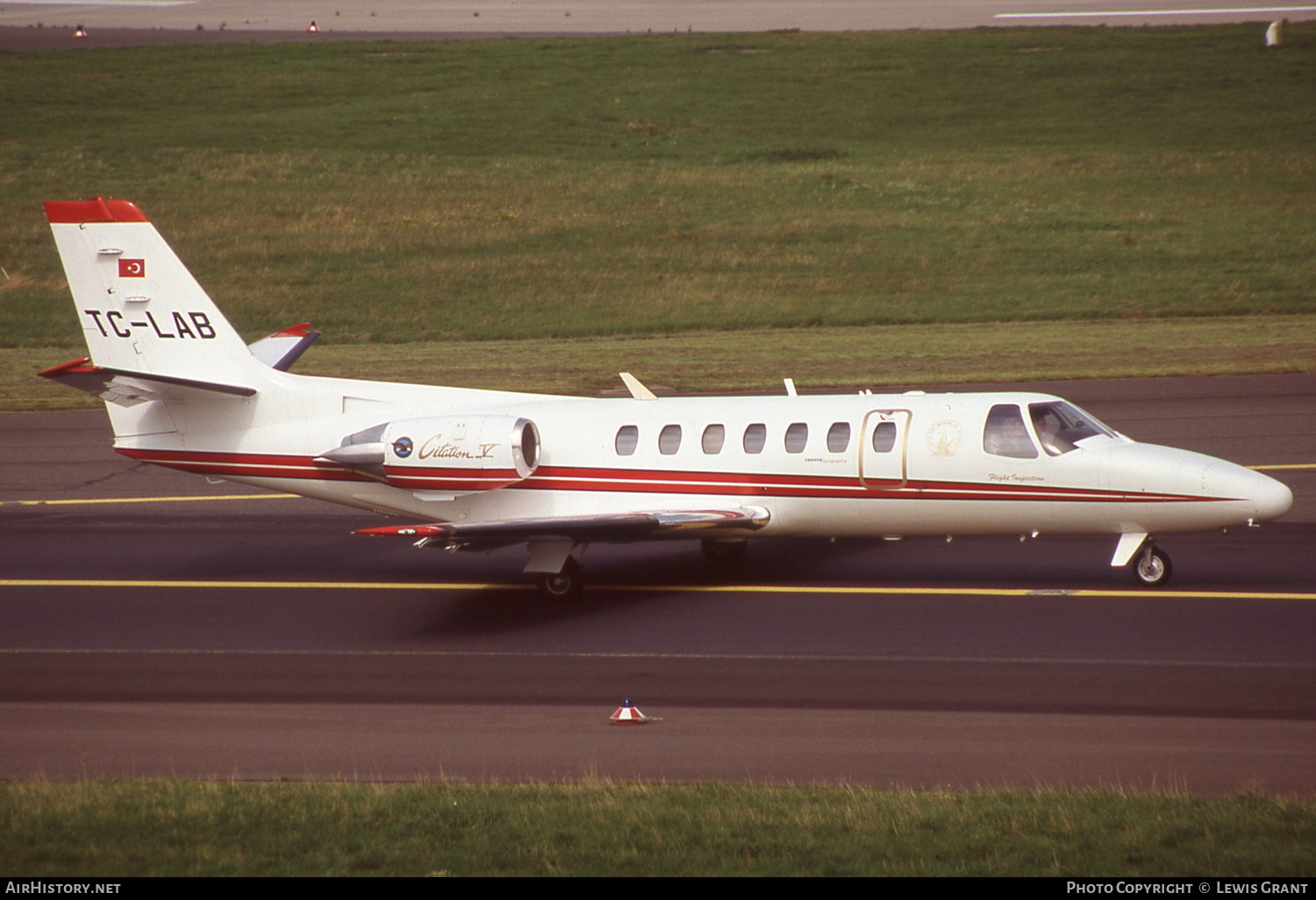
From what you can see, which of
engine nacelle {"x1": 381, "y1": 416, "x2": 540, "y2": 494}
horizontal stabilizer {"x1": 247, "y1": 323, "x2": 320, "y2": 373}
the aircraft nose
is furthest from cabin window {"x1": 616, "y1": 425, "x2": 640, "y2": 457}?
the aircraft nose

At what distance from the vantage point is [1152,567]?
18.1 metres

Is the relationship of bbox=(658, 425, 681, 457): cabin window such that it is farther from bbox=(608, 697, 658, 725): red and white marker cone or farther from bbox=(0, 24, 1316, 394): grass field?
bbox=(0, 24, 1316, 394): grass field

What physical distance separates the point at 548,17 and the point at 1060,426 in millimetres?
73995

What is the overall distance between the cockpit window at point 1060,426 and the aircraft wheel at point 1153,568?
1.57 m

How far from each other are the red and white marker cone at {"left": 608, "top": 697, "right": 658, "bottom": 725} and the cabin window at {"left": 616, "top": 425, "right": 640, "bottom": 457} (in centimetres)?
583

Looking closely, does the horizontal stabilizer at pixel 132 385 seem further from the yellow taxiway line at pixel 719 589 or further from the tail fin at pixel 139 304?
the yellow taxiway line at pixel 719 589

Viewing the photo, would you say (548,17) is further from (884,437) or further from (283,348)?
(884,437)

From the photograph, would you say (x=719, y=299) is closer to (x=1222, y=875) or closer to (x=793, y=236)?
(x=793, y=236)

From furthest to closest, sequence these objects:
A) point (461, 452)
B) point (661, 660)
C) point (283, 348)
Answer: point (283, 348), point (461, 452), point (661, 660)

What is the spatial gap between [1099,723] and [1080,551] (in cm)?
724

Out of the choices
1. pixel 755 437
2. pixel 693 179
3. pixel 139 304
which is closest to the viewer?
pixel 755 437

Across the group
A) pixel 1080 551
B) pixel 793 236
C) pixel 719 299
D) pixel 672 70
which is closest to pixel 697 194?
pixel 793 236

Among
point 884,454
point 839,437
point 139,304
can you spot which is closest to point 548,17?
point 139,304

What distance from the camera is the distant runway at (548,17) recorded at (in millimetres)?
81562
